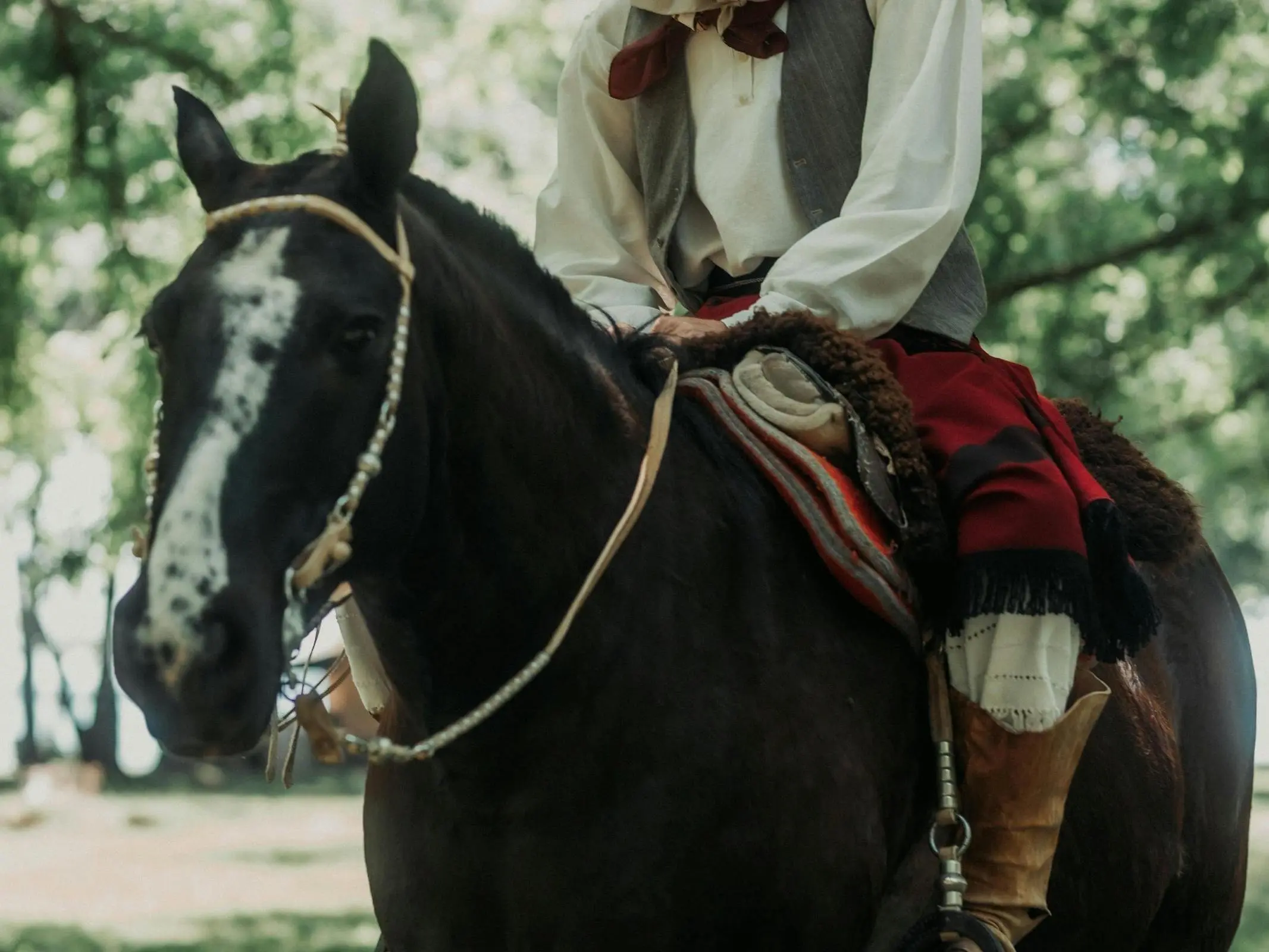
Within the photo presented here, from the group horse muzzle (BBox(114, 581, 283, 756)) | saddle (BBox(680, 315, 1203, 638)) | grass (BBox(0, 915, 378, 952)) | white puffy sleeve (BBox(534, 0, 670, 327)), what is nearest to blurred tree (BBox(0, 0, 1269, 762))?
grass (BBox(0, 915, 378, 952))

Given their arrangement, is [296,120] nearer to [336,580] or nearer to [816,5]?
[816,5]

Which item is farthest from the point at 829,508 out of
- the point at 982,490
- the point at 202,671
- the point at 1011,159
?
the point at 1011,159

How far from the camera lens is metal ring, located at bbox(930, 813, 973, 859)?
138 inches

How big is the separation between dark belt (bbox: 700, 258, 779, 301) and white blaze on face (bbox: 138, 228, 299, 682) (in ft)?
4.94

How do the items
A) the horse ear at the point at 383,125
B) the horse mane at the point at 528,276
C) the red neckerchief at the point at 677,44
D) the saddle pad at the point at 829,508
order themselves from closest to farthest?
the horse ear at the point at 383,125
the horse mane at the point at 528,276
the saddle pad at the point at 829,508
the red neckerchief at the point at 677,44

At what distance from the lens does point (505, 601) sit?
119 inches

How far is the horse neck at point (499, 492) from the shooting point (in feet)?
9.59

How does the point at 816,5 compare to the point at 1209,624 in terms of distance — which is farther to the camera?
the point at 1209,624

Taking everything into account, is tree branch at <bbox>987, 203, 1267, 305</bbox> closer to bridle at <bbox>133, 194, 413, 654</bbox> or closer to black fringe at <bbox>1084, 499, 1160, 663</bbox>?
black fringe at <bbox>1084, 499, 1160, 663</bbox>

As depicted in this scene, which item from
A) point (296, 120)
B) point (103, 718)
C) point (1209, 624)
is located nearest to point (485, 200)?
point (296, 120)

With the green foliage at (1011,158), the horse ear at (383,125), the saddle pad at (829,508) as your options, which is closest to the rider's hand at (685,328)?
the saddle pad at (829,508)

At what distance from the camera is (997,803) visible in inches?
140

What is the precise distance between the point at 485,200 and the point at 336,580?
40.2 feet

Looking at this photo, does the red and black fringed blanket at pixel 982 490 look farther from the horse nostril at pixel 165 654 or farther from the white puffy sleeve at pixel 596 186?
the horse nostril at pixel 165 654
